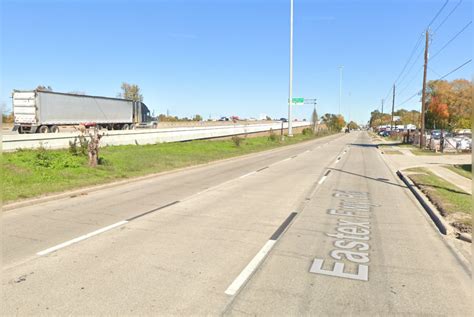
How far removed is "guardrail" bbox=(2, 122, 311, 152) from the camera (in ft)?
60.8

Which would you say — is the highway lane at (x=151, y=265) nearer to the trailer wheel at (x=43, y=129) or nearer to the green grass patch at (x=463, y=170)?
the green grass patch at (x=463, y=170)

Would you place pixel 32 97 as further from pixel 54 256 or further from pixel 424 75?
pixel 424 75

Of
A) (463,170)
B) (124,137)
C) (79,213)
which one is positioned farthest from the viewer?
(124,137)

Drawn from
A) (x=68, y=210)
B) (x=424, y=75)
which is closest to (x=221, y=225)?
(x=68, y=210)

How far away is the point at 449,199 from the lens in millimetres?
10383

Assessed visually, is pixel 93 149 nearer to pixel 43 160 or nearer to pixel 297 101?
pixel 43 160

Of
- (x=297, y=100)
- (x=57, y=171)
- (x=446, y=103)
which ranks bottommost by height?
(x=57, y=171)

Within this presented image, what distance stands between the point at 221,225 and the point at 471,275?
4.31 metres

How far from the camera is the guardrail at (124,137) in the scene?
18.5m

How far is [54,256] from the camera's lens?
5496mm

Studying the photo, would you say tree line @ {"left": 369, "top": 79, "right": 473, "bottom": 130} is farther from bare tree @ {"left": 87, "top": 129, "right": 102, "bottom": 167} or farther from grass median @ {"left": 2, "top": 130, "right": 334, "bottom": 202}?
bare tree @ {"left": 87, "top": 129, "right": 102, "bottom": 167}

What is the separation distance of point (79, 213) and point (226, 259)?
14.8ft

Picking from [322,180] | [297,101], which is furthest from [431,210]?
[297,101]

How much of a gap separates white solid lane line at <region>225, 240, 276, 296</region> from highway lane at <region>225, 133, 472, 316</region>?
0.11 m
